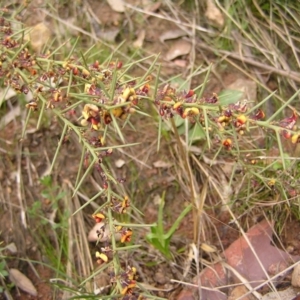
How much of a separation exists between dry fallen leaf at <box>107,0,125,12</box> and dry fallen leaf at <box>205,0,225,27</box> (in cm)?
50

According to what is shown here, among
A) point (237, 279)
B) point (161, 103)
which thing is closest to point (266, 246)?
point (237, 279)

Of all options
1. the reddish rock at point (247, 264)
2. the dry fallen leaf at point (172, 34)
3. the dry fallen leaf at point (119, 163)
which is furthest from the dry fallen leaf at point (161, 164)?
the dry fallen leaf at point (172, 34)

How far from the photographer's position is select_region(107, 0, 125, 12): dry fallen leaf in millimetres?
2641

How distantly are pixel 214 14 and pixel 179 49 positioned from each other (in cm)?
29

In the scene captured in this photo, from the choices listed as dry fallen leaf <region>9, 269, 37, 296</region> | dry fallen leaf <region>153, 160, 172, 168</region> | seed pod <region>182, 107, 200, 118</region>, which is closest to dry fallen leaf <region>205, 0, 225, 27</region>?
dry fallen leaf <region>153, 160, 172, 168</region>

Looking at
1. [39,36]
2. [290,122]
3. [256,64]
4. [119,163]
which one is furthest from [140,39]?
[290,122]

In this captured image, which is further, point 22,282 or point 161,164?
point 161,164

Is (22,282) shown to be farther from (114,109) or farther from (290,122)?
(290,122)

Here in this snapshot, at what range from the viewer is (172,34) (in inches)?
101

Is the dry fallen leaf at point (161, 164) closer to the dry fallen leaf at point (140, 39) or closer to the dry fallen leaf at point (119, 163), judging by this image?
the dry fallen leaf at point (119, 163)

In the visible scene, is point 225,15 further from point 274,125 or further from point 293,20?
point 274,125

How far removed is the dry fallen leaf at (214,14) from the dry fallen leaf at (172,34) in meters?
0.18

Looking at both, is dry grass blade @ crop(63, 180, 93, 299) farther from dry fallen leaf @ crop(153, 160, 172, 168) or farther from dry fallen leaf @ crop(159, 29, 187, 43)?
dry fallen leaf @ crop(159, 29, 187, 43)

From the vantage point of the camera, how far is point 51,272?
205 cm
